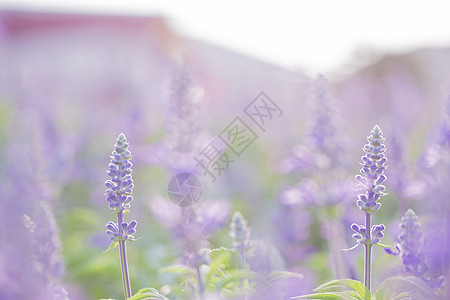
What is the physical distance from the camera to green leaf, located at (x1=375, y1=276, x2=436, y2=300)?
2205mm

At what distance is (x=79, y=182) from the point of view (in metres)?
7.72

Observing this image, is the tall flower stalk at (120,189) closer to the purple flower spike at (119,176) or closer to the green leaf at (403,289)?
the purple flower spike at (119,176)

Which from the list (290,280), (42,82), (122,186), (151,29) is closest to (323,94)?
(290,280)

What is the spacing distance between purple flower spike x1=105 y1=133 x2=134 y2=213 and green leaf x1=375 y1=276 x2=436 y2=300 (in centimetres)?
130

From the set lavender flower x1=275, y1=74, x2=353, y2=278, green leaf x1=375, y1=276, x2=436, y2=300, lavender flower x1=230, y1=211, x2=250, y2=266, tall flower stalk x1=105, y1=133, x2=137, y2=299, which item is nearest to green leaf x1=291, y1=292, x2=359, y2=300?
green leaf x1=375, y1=276, x2=436, y2=300

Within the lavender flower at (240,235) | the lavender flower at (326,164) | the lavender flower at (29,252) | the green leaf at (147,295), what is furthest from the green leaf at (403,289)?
the lavender flower at (29,252)

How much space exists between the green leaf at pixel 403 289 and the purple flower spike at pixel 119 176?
4.26 feet

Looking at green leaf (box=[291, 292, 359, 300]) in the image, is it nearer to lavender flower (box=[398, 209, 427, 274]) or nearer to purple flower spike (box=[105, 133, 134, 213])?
lavender flower (box=[398, 209, 427, 274])

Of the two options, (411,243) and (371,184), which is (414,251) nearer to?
(411,243)

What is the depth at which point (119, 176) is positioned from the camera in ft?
7.36

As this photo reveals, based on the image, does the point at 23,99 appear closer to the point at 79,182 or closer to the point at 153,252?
the point at 79,182

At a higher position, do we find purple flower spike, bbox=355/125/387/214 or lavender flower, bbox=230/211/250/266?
purple flower spike, bbox=355/125/387/214

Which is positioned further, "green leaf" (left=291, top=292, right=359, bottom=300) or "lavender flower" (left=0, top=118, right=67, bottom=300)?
"lavender flower" (left=0, top=118, right=67, bottom=300)

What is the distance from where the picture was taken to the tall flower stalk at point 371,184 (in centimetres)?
215
